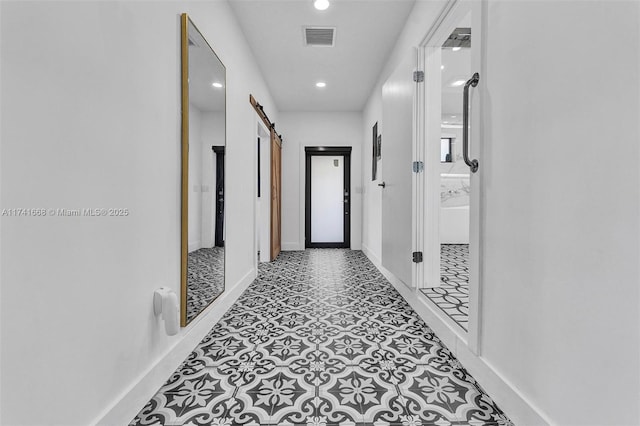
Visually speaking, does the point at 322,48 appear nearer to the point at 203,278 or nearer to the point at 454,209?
the point at 203,278

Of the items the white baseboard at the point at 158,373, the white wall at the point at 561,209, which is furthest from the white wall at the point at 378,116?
the white baseboard at the point at 158,373

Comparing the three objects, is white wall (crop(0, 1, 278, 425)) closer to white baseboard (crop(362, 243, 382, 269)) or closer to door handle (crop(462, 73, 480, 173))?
door handle (crop(462, 73, 480, 173))

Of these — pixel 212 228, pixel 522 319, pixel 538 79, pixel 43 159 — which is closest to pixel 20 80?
pixel 43 159

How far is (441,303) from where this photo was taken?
2236 millimetres

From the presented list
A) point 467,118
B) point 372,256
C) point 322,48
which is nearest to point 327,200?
point 372,256

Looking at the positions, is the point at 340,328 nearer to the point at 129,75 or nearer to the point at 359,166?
the point at 129,75

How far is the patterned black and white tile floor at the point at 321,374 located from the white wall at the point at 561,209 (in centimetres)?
28

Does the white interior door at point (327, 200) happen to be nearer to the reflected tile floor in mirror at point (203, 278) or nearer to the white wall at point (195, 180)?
the reflected tile floor in mirror at point (203, 278)

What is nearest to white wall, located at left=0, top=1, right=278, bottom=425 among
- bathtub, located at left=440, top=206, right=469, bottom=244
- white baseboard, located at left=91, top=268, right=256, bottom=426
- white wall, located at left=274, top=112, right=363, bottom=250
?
white baseboard, located at left=91, top=268, right=256, bottom=426

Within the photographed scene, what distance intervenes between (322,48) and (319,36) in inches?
9.9

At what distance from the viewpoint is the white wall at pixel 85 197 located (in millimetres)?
804

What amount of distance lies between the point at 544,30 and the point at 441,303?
5.70ft

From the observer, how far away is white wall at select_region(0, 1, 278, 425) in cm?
80

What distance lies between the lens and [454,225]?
5793 millimetres
